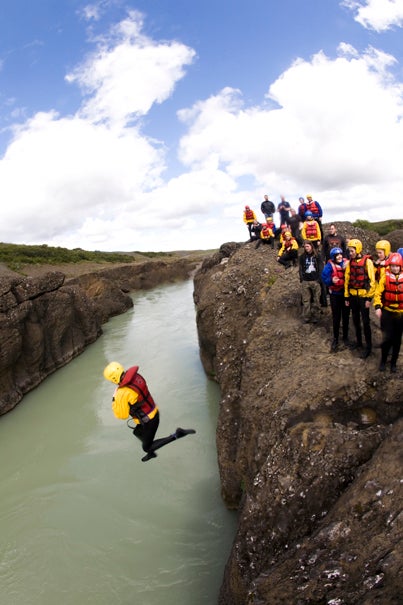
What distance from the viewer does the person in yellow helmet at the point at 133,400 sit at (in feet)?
25.6

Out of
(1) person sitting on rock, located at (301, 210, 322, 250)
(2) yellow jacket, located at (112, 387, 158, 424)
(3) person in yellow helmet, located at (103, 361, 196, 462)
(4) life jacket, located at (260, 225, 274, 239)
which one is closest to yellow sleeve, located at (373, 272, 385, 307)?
(3) person in yellow helmet, located at (103, 361, 196, 462)

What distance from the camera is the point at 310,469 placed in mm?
6457

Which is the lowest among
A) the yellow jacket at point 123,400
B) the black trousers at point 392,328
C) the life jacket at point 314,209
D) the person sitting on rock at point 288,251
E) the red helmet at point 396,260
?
the yellow jacket at point 123,400

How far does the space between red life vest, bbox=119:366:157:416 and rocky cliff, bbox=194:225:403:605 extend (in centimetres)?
219

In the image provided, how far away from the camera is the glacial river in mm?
8086

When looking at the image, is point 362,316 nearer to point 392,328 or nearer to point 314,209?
point 392,328

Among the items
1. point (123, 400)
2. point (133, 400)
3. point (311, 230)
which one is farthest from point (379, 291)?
point (311, 230)

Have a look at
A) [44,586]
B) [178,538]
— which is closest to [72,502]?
[44,586]

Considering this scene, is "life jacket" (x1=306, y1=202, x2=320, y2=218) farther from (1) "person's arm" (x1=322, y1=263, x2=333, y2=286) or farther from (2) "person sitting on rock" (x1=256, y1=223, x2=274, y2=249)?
(1) "person's arm" (x1=322, y1=263, x2=333, y2=286)

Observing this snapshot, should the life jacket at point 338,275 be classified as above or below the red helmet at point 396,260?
below

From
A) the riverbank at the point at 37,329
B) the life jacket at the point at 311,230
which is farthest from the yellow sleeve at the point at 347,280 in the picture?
the riverbank at the point at 37,329

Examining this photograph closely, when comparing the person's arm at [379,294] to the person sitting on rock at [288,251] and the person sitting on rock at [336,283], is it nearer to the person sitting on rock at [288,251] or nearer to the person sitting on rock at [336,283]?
the person sitting on rock at [336,283]

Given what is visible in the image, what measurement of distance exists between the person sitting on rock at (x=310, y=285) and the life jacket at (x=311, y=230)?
388 cm

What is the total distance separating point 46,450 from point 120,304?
24721 millimetres
